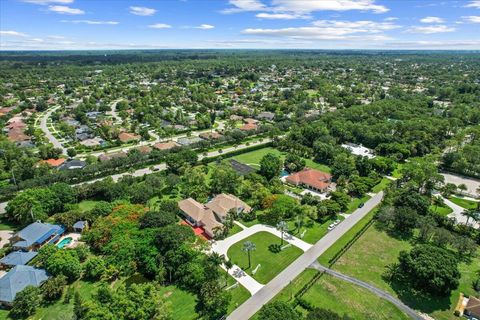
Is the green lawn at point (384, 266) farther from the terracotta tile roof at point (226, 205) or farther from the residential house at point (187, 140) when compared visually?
the residential house at point (187, 140)

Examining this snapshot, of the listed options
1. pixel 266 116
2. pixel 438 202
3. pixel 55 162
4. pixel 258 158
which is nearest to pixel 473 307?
pixel 438 202

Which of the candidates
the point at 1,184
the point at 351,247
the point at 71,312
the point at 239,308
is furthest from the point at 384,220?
the point at 1,184

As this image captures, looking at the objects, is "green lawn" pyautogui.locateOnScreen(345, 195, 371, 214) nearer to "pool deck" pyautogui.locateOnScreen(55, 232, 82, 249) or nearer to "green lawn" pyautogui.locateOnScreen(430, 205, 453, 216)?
"green lawn" pyautogui.locateOnScreen(430, 205, 453, 216)

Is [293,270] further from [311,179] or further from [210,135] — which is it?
[210,135]

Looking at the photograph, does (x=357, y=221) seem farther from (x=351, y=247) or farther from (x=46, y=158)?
(x=46, y=158)

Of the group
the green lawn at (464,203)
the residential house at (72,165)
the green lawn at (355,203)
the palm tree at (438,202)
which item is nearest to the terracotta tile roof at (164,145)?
the residential house at (72,165)

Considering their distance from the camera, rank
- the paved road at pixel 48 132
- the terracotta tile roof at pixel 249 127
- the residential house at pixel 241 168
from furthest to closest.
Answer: the terracotta tile roof at pixel 249 127, the paved road at pixel 48 132, the residential house at pixel 241 168
